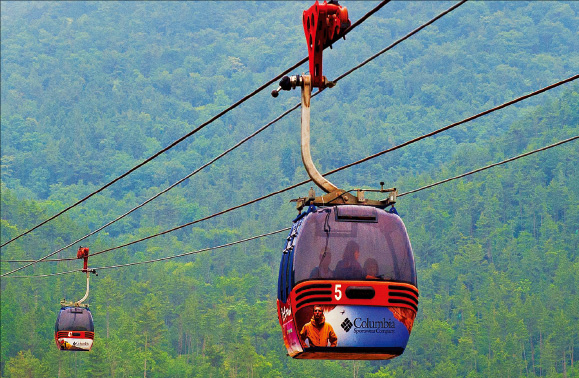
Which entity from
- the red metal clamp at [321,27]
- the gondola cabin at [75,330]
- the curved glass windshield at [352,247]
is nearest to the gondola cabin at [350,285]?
the curved glass windshield at [352,247]

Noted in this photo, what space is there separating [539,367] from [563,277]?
26004 millimetres

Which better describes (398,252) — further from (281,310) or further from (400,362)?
(400,362)

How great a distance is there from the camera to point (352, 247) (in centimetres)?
1552

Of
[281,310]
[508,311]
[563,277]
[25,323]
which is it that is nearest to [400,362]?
[508,311]

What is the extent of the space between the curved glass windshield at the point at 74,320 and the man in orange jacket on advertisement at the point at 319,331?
2717 cm

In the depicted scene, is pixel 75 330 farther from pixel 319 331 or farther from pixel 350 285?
pixel 350 285

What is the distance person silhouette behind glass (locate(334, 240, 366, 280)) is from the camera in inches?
605

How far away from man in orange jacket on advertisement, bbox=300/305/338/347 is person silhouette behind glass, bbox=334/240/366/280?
21.7 inches

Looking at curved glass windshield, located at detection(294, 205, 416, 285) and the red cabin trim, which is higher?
curved glass windshield, located at detection(294, 205, 416, 285)

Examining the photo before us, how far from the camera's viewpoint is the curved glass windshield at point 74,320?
41.2 m

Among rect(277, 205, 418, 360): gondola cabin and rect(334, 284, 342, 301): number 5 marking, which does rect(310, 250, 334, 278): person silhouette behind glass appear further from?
rect(334, 284, 342, 301): number 5 marking

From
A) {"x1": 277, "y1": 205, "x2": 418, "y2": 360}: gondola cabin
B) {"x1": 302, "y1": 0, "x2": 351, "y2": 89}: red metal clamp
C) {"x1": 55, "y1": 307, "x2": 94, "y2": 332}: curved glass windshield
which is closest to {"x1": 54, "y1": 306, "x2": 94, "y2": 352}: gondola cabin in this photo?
{"x1": 55, "y1": 307, "x2": 94, "y2": 332}: curved glass windshield

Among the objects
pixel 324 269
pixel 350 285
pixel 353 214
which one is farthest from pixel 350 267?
pixel 353 214

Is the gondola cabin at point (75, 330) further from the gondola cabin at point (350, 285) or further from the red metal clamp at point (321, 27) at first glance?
the red metal clamp at point (321, 27)
